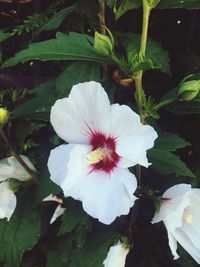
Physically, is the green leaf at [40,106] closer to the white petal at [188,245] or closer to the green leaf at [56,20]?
the green leaf at [56,20]

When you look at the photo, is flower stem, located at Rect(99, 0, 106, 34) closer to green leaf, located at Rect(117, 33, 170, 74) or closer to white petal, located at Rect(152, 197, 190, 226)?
green leaf, located at Rect(117, 33, 170, 74)

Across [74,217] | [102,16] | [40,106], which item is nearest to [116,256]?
[74,217]

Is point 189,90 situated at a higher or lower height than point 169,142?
higher

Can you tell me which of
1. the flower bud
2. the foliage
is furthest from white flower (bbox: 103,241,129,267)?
the flower bud

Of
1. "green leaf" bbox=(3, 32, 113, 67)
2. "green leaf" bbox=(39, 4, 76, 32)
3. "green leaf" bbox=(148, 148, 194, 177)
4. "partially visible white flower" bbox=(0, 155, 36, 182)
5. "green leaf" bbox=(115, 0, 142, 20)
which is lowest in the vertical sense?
"partially visible white flower" bbox=(0, 155, 36, 182)

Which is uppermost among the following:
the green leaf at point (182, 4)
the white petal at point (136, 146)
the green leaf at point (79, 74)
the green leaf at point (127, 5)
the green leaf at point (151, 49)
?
the green leaf at point (182, 4)

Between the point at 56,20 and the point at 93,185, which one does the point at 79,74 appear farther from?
the point at 93,185

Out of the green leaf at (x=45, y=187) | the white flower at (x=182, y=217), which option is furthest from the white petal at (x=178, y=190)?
the green leaf at (x=45, y=187)
